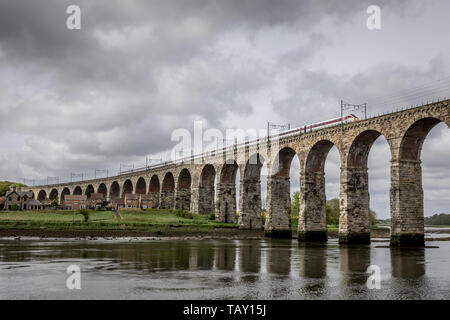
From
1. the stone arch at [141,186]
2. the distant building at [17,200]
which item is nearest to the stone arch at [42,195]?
the distant building at [17,200]

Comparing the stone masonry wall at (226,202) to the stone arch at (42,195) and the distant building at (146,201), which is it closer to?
the distant building at (146,201)

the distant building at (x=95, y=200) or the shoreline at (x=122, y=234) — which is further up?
the distant building at (x=95, y=200)

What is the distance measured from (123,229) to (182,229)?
7.34 m

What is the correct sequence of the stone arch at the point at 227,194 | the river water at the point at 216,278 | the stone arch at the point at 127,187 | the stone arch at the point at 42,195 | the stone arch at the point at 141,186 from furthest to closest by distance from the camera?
the stone arch at the point at 42,195 → the stone arch at the point at 127,187 → the stone arch at the point at 141,186 → the stone arch at the point at 227,194 → the river water at the point at 216,278

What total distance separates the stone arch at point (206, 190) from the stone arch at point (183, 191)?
25.1 ft

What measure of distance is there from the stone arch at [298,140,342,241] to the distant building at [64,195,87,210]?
75.1m

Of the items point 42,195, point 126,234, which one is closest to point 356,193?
point 126,234

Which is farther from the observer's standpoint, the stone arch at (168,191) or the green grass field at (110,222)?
the stone arch at (168,191)

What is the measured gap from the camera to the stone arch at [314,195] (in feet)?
150

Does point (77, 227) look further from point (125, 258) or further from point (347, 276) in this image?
point (347, 276)

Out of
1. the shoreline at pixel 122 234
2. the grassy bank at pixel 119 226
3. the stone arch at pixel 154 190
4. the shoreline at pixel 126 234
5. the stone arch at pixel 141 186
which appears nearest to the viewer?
the shoreline at pixel 122 234

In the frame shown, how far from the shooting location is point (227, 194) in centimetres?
6397

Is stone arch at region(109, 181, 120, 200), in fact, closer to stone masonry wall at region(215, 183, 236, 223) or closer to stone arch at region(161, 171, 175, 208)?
stone arch at region(161, 171, 175, 208)
